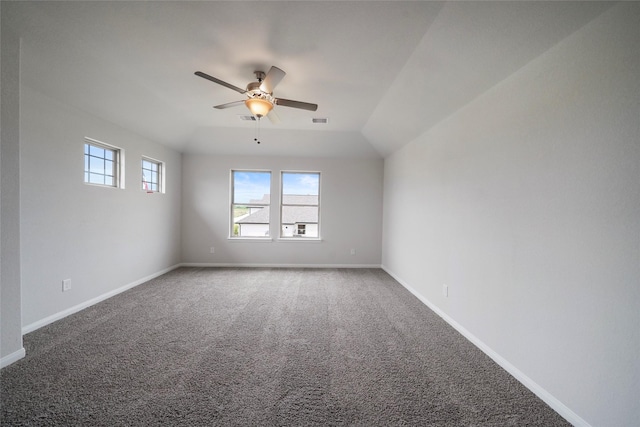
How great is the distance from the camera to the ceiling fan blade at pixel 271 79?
199cm

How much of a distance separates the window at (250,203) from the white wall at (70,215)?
5.14 feet

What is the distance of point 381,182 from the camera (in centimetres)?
509

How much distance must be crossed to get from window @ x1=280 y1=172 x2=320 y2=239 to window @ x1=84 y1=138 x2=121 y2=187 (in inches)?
108

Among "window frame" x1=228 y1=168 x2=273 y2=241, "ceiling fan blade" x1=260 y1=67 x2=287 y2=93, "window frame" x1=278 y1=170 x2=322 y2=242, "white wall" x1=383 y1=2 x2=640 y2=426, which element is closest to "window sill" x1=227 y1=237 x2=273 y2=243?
"window frame" x1=228 y1=168 x2=273 y2=241

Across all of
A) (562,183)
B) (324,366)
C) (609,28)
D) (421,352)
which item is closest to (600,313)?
(562,183)

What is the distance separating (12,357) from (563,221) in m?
4.12

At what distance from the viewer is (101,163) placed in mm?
3154

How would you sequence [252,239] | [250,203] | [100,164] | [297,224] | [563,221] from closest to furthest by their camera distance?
[563,221]
[100,164]
[252,239]
[250,203]
[297,224]

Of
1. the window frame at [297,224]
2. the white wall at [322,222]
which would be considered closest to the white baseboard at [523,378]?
the white wall at [322,222]

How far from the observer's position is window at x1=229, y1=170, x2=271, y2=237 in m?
5.09

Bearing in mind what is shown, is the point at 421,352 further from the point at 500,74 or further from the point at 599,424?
the point at 500,74

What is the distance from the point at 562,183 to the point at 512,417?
1505 millimetres

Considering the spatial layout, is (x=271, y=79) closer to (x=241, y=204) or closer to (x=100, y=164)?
(x=100, y=164)

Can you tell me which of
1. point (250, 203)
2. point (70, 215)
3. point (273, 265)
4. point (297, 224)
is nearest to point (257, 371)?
point (70, 215)
